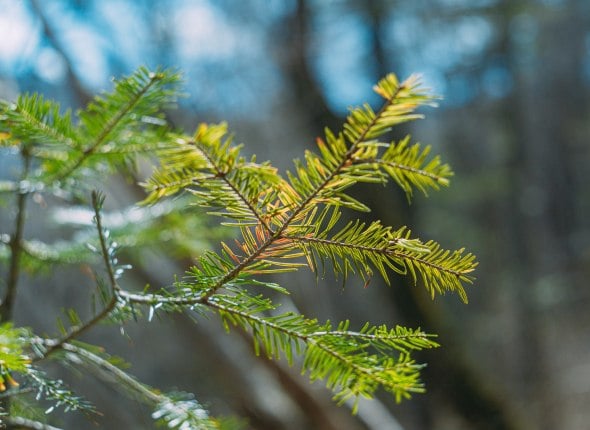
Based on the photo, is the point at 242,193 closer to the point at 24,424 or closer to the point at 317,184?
the point at 317,184

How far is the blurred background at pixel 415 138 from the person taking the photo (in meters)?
1.84

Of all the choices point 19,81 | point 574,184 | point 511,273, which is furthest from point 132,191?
point 574,184

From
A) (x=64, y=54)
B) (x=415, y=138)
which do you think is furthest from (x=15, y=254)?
(x=415, y=138)

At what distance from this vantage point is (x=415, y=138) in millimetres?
4395

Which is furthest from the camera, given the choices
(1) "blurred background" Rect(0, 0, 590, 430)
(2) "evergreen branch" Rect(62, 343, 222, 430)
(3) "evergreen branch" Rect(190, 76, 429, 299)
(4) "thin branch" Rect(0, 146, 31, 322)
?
(1) "blurred background" Rect(0, 0, 590, 430)

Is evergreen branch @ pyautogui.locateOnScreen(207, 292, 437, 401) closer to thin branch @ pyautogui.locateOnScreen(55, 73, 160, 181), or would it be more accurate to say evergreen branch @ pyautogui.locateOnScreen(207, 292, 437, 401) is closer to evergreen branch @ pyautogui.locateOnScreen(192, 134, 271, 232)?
evergreen branch @ pyautogui.locateOnScreen(192, 134, 271, 232)

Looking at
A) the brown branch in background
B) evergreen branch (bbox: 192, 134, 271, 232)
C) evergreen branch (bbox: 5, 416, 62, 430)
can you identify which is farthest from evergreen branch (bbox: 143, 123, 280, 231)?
the brown branch in background

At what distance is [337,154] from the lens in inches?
18.2

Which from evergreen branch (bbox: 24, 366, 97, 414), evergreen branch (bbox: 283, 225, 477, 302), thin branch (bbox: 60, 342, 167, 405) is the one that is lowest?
evergreen branch (bbox: 24, 366, 97, 414)

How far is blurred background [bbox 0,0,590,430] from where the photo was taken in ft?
6.03

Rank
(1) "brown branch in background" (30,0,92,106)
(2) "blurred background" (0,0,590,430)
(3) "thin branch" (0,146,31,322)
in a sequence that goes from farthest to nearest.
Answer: (2) "blurred background" (0,0,590,430) → (1) "brown branch in background" (30,0,92,106) → (3) "thin branch" (0,146,31,322)

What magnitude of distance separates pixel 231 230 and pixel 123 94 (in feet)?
1.53

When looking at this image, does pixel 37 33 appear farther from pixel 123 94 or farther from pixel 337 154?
pixel 337 154

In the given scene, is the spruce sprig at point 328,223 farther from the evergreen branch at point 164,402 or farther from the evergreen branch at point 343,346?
the evergreen branch at point 164,402
